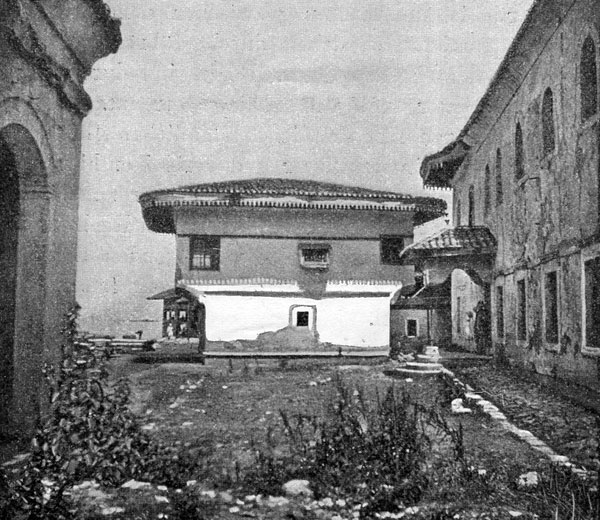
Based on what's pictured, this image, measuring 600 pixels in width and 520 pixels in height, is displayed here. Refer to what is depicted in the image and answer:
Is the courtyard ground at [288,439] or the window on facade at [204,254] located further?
the window on facade at [204,254]

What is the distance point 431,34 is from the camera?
9.61 feet

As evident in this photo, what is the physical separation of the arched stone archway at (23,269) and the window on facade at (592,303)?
2615 millimetres

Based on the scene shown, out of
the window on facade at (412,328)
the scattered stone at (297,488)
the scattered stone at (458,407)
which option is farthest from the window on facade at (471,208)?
the scattered stone at (297,488)

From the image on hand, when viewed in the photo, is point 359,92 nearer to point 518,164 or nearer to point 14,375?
point 518,164

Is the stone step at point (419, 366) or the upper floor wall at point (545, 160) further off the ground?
the upper floor wall at point (545, 160)

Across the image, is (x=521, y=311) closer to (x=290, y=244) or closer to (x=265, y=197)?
(x=290, y=244)

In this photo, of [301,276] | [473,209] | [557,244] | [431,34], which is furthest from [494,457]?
[431,34]

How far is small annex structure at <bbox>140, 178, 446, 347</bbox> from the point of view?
2852 mm

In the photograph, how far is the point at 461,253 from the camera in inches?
127

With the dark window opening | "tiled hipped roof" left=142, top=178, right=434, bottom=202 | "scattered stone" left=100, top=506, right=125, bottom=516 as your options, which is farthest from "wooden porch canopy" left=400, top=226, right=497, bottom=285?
"scattered stone" left=100, top=506, right=125, bottom=516

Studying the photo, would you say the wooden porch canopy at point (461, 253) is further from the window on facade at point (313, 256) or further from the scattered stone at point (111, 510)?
the scattered stone at point (111, 510)

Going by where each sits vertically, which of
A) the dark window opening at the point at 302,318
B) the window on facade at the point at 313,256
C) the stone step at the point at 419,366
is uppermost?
the window on facade at the point at 313,256

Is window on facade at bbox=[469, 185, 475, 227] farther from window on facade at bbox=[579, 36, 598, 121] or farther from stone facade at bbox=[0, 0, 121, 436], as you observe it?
stone facade at bbox=[0, 0, 121, 436]

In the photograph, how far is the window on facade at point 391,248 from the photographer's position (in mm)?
2947
